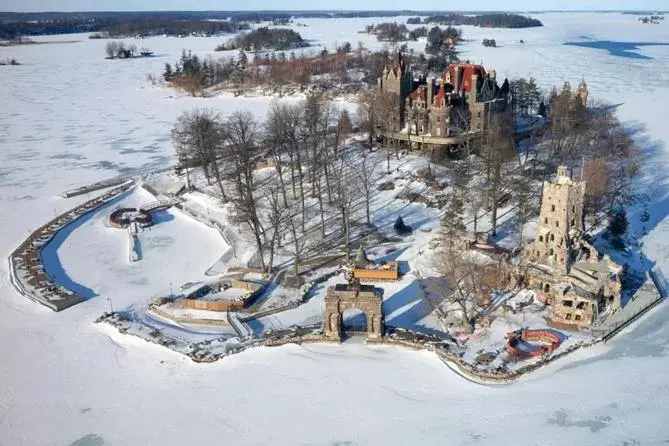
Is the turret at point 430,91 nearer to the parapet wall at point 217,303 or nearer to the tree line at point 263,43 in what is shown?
the parapet wall at point 217,303

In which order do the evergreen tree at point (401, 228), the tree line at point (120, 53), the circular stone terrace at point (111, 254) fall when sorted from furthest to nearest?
the tree line at point (120, 53) → the evergreen tree at point (401, 228) → the circular stone terrace at point (111, 254)

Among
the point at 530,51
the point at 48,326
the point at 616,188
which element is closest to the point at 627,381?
the point at 616,188

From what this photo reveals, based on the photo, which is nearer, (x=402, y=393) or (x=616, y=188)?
(x=402, y=393)

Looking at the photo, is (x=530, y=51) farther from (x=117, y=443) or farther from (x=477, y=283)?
(x=117, y=443)

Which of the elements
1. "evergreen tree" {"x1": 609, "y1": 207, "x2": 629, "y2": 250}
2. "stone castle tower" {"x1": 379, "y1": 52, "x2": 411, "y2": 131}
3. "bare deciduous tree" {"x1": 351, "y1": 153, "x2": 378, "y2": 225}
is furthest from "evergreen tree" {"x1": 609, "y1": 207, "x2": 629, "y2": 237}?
"stone castle tower" {"x1": 379, "y1": 52, "x2": 411, "y2": 131}

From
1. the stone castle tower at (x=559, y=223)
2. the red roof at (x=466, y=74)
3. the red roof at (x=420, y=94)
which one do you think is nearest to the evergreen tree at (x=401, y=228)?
the stone castle tower at (x=559, y=223)

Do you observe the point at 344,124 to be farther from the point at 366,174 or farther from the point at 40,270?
the point at 40,270
